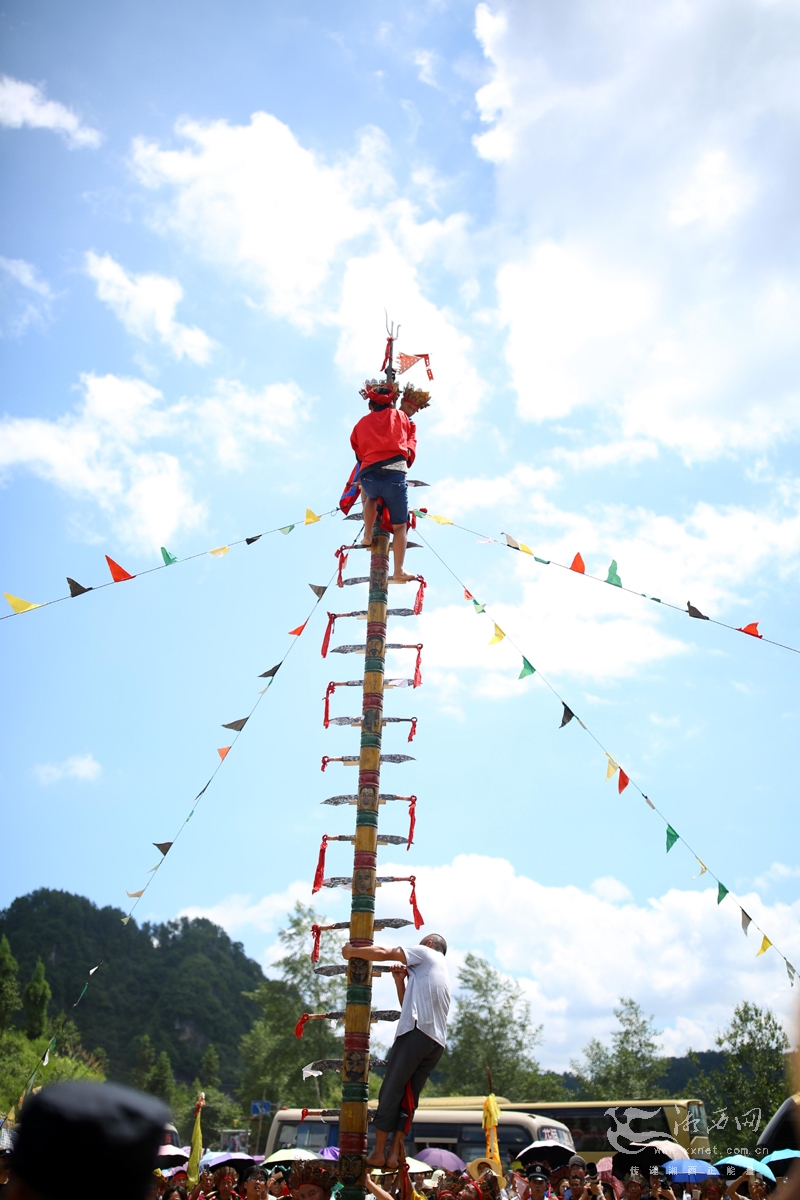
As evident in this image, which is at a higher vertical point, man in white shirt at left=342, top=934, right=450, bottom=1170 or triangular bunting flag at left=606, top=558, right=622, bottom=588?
triangular bunting flag at left=606, top=558, right=622, bottom=588

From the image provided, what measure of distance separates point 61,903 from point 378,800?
8601 centimetres

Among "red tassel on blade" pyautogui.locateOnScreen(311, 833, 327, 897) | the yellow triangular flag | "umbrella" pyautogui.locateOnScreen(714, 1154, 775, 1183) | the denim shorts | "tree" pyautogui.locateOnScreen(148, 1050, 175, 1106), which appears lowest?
"tree" pyautogui.locateOnScreen(148, 1050, 175, 1106)

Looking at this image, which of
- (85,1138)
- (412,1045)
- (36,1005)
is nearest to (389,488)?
(412,1045)

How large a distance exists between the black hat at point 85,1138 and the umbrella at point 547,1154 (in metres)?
20.0

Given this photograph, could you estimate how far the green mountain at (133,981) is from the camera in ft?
257

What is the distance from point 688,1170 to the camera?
47.4 ft

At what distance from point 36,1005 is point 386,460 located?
56.3 meters

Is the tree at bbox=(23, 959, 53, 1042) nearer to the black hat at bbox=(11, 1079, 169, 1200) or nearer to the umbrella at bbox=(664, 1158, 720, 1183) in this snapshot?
the umbrella at bbox=(664, 1158, 720, 1183)

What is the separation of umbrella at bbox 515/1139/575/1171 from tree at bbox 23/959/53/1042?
43.7 metres

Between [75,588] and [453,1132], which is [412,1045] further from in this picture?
[453,1132]

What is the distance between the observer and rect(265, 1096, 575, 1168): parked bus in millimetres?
20719

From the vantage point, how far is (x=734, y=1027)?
39562mm

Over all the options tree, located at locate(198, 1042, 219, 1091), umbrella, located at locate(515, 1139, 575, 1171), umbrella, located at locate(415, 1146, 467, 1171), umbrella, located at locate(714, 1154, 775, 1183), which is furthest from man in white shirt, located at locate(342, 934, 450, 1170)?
tree, located at locate(198, 1042, 219, 1091)

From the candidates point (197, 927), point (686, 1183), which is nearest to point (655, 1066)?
point (686, 1183)
